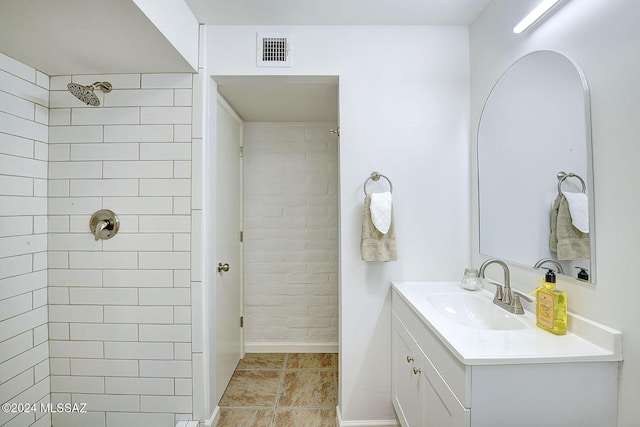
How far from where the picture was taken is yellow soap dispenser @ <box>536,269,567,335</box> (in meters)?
0.98

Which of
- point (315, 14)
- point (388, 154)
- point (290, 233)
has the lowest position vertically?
point (290, 233)

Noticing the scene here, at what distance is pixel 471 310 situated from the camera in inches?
55.0

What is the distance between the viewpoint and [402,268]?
64.7 inches

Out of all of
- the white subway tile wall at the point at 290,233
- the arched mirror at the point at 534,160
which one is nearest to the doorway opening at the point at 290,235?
the white subway tile wall at the point at 290,233

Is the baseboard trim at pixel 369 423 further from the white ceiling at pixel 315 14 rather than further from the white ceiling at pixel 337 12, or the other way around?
the white ceiling at pixel 337 12

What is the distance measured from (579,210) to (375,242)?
844mm

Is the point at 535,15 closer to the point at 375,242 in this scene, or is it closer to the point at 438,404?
the point at 375,242

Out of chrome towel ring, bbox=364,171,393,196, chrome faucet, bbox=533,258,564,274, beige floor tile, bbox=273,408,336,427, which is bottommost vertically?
beige floor tile, bbox=273,408,336,427

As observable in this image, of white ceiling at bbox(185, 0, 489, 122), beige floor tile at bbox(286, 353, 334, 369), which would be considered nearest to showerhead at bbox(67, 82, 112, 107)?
white ceiling at bbox(185, 0, 489, 122)

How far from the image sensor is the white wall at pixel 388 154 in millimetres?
1629

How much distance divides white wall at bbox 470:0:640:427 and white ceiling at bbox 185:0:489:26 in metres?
0.61

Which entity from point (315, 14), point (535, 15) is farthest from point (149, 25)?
point (535, 15)

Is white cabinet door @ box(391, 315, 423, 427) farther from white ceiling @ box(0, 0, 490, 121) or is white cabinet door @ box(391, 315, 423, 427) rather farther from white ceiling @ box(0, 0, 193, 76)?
white ceiling @ box(0, 0, 193, 76)

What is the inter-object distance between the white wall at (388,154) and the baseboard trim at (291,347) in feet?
3.05
